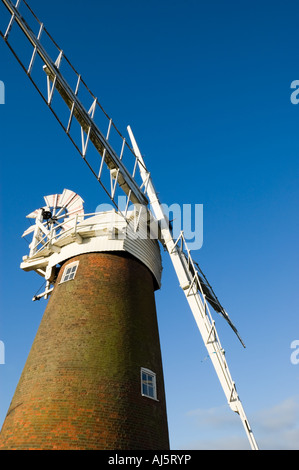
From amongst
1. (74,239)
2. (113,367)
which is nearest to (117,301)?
(113,367)

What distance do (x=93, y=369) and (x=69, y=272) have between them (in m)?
4.60

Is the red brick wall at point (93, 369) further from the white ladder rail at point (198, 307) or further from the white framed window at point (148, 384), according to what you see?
the white ladder rail at point (198, 307)

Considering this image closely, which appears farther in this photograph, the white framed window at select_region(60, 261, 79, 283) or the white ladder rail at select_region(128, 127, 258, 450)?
the white framed window at select_region(60, 261, 79, 283)

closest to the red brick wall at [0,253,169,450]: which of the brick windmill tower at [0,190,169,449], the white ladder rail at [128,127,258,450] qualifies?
the brick windmill tower at [0,190,169,449]

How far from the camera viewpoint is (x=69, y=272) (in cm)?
1570

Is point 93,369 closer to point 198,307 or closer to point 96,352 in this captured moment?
point 96,352

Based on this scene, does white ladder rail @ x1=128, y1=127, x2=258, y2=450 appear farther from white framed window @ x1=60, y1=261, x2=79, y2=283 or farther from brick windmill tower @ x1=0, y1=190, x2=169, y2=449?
white framed window @ x1=60, y1=261, x2=79, y2=283

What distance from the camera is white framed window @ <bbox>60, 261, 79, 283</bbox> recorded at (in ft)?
50.5

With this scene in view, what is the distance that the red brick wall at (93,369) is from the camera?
37.2 ft

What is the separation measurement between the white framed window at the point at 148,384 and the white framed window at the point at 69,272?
15.5 ft

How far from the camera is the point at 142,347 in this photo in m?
14.0

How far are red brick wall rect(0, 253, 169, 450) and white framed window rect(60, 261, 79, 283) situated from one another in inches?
10.4

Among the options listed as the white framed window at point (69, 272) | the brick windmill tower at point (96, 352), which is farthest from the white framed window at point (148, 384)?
the white framed window at point (69, 272)
